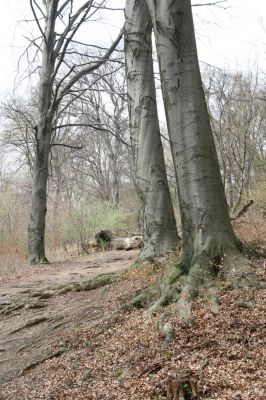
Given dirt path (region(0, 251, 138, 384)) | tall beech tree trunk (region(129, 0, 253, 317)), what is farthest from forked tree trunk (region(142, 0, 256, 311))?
dirt path (region(0, 251, 138, 384))

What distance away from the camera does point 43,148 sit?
13039 mm

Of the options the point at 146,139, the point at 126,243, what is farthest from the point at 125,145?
the point at 146,139

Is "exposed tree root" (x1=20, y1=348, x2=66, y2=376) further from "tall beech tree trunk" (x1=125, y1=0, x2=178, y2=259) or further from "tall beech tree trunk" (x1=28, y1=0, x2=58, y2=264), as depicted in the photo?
"tall beech tree trunk" (x1=28, y1=0, x2=58, y2=264)

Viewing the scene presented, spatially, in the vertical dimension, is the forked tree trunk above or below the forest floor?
above

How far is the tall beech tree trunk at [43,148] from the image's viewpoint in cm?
1278

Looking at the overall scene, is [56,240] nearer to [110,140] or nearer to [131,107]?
[131,107]

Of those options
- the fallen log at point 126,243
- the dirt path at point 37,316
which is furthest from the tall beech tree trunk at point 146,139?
the fallen log at point 126,243

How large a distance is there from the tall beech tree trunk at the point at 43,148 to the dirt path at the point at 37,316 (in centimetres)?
389

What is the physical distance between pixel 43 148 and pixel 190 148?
8.79 meters

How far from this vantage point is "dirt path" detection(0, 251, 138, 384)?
206 inches

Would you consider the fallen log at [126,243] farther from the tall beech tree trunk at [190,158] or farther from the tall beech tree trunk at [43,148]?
the tall beech tree trunk at [190,158]

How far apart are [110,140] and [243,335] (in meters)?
30.3

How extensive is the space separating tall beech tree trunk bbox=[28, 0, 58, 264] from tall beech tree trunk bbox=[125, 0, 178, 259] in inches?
217

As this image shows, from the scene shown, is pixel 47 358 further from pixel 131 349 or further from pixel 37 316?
pixel 37 316
